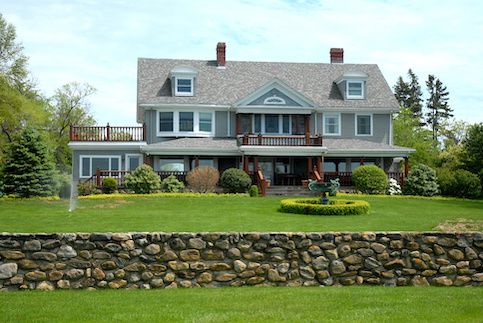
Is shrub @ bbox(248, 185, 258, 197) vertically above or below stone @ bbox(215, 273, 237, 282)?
above

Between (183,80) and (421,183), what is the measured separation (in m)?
16.3

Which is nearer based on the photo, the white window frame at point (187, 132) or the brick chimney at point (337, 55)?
the white window frame at point (187, 132)

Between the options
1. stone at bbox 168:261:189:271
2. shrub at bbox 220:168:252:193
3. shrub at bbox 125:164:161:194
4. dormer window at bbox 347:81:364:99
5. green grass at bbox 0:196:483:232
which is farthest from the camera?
dormer window at bbox 347:81:364:99

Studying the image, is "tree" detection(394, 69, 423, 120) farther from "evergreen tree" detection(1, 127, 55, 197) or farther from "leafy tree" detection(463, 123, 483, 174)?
"evergreen tree" detection(1, 127, 55, 197)

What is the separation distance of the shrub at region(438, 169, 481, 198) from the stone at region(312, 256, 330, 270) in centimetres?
2453

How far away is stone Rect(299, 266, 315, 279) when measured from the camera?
34.5ft

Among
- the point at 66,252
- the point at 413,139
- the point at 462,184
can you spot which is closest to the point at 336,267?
the point at 66,252

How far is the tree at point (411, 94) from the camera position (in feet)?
265

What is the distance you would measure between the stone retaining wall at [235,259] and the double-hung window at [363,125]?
29392 mm

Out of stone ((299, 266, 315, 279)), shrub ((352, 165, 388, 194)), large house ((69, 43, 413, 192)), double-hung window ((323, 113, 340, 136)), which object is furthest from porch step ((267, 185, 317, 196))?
stone ((299, 266, 315, 279))

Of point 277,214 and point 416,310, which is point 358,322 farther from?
point 277,214

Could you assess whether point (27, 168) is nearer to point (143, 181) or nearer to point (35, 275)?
point (143, 181)

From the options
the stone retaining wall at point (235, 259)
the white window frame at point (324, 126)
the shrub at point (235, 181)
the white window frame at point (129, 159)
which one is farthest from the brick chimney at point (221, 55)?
the stone retaining wall at point (235, 259)

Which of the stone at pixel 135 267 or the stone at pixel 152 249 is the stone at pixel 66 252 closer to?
the stone at pixel 135 267
